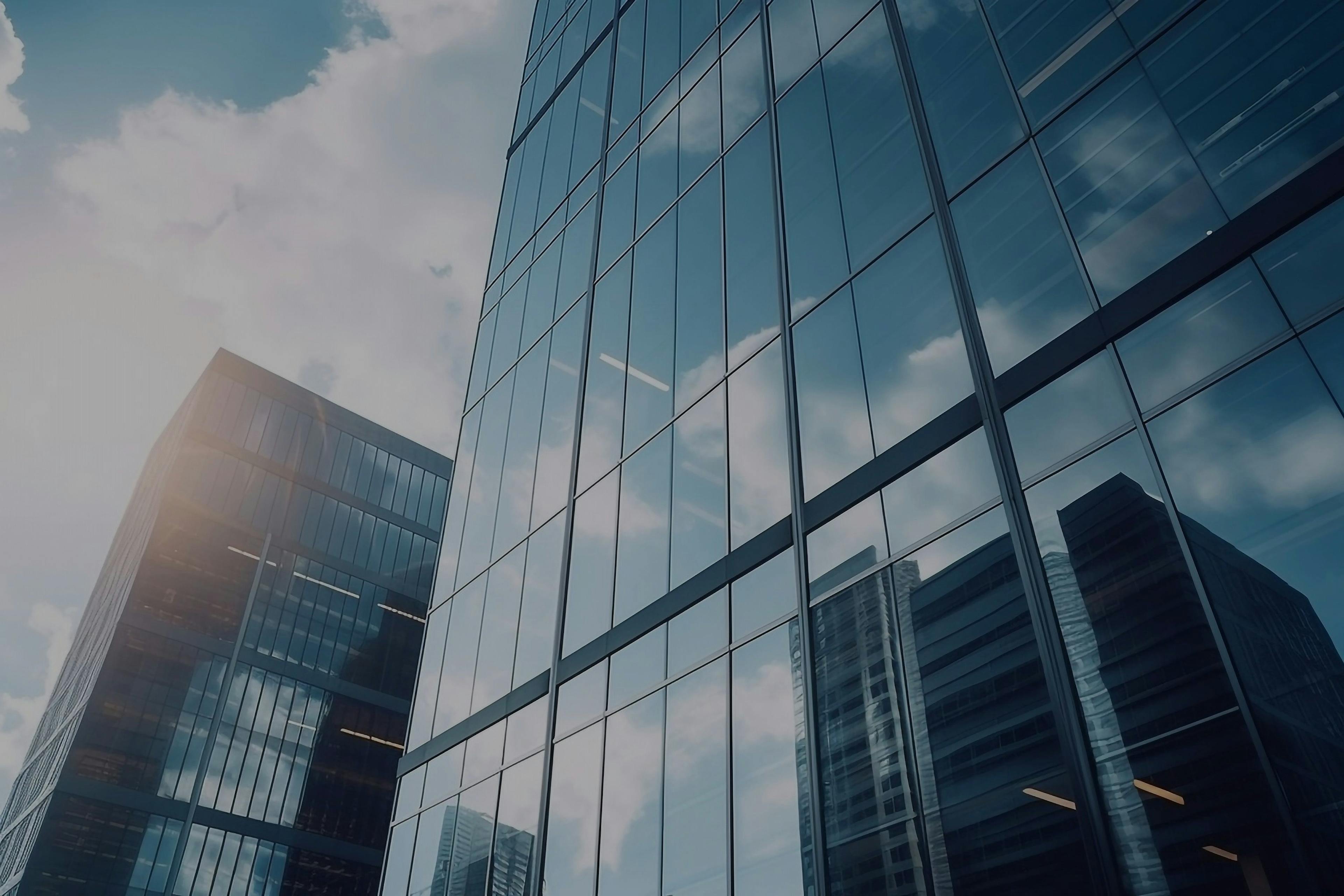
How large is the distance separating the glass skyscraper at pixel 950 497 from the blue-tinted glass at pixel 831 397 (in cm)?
7

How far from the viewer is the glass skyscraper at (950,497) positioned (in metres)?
9.05

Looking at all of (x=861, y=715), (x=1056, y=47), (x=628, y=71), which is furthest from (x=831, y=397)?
(x=628, y=71)

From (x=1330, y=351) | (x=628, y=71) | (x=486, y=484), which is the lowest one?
(x=1330, y=351)

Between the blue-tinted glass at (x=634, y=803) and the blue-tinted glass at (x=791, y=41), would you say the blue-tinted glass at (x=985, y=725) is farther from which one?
the blue-tinted glass at (x=791, y=41)

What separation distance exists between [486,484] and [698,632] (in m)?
11.4

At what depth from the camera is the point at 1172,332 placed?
1051 cm

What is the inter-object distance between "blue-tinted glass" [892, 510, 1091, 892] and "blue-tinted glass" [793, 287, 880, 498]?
8.03 feet

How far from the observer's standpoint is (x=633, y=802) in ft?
51.1

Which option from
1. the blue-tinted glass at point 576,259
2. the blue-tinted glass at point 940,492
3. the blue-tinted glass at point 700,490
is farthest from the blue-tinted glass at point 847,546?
the blue-tinted glass at point 576,259

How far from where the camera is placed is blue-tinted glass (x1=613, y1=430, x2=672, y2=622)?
17.7 meters

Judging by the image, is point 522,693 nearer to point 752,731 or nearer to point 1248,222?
point 752,731

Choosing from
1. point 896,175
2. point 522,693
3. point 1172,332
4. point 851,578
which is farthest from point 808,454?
point 522,693

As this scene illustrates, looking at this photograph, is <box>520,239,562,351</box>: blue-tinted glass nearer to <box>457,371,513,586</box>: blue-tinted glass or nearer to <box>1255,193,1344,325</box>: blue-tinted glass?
<box>457,371,513,586</box>: blue-tinted glass

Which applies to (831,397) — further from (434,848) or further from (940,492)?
(434,848)
